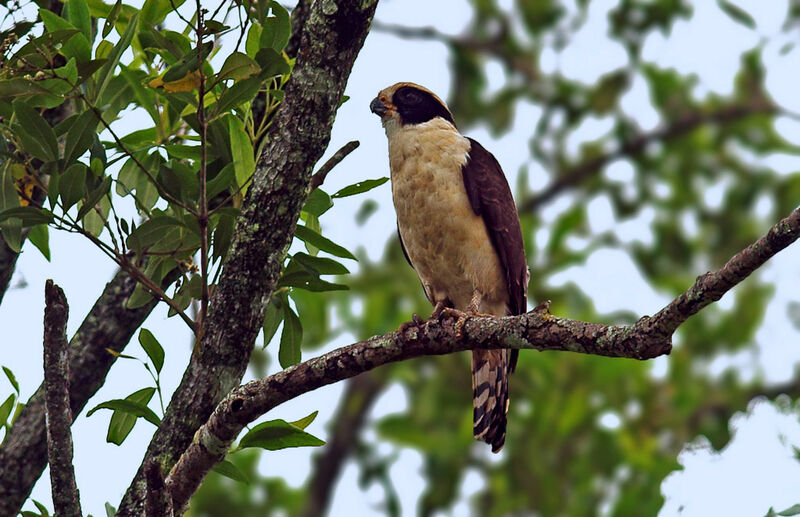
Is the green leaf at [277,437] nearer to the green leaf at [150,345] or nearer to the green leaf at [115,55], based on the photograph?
the green leaf at [150,345]

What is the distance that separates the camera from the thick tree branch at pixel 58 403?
244cm

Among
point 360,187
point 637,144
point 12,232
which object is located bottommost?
point 12,232

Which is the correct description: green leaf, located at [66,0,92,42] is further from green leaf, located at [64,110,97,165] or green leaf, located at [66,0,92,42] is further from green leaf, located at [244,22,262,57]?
green leaf, located at [244,22,262,57]

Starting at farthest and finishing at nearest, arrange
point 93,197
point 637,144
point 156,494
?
point 637,144
point 93,197
point 156,494

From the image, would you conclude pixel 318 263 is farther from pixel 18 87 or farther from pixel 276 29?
pixel 18 87

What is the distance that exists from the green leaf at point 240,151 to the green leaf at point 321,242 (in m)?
0.36

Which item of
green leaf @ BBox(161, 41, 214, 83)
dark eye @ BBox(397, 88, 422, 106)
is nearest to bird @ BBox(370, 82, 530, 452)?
dark eye @ BBox(397, 88, 422, 106)

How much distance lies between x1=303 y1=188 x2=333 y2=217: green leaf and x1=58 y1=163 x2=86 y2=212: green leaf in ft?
2.51

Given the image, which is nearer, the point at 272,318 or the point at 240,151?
the point at 240,151

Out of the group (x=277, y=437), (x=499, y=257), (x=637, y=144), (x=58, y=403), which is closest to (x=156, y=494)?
(x=58, y=403)

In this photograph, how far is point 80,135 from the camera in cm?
288

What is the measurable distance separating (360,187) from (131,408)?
3.47ft

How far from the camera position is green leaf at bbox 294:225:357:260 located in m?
3.21

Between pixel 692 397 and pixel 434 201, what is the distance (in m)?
4.44
